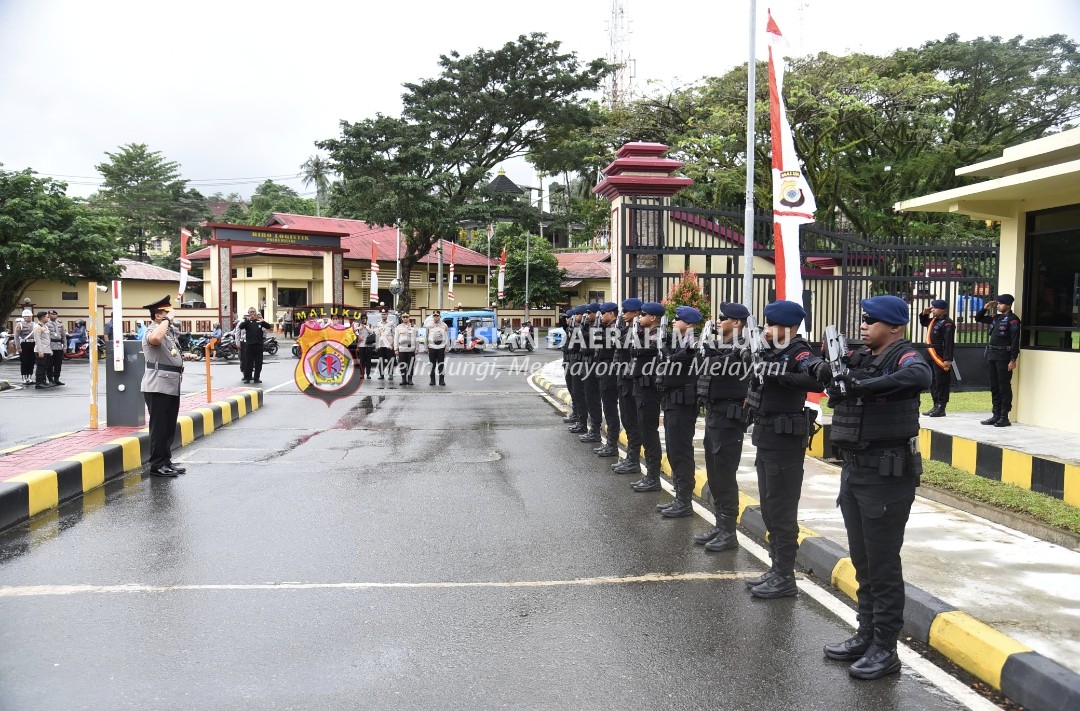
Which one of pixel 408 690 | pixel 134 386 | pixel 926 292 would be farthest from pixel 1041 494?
pixel 134 386

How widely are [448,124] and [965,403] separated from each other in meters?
27.2

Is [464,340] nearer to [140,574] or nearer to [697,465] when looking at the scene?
[697,465]

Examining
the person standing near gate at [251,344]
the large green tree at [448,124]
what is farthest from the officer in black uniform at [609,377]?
the large green tree at [448,124]

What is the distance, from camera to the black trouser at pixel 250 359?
18.0 metres

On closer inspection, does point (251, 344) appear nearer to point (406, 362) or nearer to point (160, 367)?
point (406, 362)

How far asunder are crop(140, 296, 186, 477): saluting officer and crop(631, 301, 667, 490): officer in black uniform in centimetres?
486

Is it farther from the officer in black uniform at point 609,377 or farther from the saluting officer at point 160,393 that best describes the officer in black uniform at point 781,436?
the saluting officer at point 160,393

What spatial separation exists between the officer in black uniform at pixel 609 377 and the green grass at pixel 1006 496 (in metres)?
3.50

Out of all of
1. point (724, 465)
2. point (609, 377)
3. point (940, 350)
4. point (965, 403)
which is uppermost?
point (940, 350)

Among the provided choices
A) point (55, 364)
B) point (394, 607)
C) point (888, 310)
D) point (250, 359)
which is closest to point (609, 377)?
point (394, 607)

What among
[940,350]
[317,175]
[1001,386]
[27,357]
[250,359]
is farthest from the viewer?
[317,175]

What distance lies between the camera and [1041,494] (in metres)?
6.95

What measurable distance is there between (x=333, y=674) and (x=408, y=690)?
0.42 meters

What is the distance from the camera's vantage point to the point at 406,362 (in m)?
18.0
